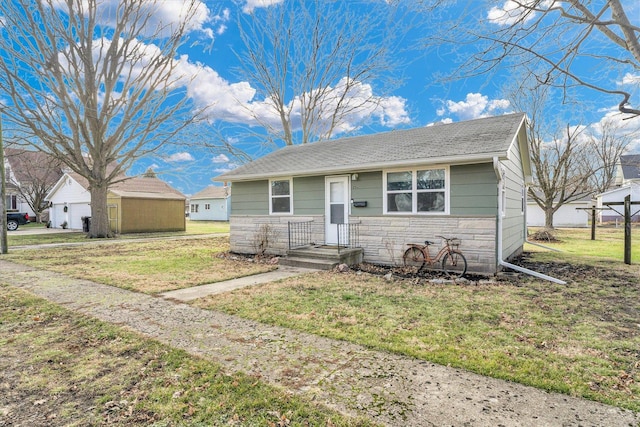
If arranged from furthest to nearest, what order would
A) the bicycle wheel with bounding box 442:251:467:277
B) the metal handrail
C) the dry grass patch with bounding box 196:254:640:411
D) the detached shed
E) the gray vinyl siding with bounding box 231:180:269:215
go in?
the detached shed
the gray vinyl siding with bounding box 231:180:269:215
the metal handrail
the bicycle wheel with bounding box 442:251:467:277
the dry grass patch with bounding box 196:254:640:411

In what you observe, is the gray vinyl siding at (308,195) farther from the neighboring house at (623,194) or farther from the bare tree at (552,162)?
the neighboring house at (623,194)

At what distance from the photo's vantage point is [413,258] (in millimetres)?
8320

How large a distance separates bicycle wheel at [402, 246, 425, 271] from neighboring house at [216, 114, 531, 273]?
11.5 inches

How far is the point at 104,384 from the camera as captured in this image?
290 centimetres

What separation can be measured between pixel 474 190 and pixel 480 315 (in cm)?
370

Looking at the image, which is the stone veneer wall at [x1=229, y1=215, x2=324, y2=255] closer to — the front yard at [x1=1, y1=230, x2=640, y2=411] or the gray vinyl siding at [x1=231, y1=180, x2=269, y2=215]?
the gray vinyl siding at [x1=231, y1=180, x2=269, y2=215]

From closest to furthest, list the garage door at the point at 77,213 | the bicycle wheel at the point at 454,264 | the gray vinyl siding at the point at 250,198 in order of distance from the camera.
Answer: the bicycle wheel at the point at 454,264 → the gray vinyl siding at the point at 250,198 → the garage door at the point at 77,213

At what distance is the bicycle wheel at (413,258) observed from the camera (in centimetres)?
819

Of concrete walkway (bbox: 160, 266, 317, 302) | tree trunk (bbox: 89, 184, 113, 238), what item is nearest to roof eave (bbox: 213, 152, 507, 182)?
concrete walkway (bbox: 160, 266, 317, 302)

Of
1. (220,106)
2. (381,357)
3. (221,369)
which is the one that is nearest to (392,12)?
(381,357)

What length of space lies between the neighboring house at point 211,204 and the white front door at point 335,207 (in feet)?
96.4

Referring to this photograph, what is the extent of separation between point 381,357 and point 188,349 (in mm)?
2013

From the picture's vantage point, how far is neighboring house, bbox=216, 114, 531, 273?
754cm

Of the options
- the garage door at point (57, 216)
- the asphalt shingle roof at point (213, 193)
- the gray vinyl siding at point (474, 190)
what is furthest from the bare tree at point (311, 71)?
the asphalt shingle roof at point (213, 193)
